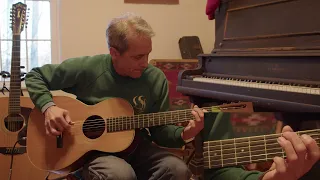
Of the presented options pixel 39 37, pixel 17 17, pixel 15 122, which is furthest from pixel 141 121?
pixel 39 37

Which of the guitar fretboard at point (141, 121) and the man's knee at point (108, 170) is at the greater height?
the guitar fretboard at point (141, 121)

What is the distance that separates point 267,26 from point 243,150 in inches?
59.9

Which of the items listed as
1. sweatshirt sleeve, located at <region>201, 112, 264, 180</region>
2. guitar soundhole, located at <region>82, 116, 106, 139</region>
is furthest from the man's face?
sweatshirt sleeve, located at <region>201, 112, 264, 180</region>

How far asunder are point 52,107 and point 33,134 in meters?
0.18

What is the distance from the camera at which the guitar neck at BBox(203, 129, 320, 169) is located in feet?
2.87

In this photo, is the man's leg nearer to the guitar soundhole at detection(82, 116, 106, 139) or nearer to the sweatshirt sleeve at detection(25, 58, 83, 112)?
the guitar soundhole at detection(82, 116, 106, 139)

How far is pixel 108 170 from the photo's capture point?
133cm

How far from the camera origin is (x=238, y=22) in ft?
8.00

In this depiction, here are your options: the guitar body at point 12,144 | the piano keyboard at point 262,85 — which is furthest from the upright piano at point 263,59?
the guitar body at point 12,144

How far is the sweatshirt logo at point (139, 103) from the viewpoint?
5.17 feet

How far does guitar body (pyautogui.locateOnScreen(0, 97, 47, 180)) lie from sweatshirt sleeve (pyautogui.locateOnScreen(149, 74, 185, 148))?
1.04 meters

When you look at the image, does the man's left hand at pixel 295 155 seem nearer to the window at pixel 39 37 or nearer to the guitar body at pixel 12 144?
the guitar body at pixel 12 144

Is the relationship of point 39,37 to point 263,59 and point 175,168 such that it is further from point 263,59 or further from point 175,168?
point 175,168

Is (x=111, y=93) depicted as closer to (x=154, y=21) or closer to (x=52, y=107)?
(x=52, y=107)
